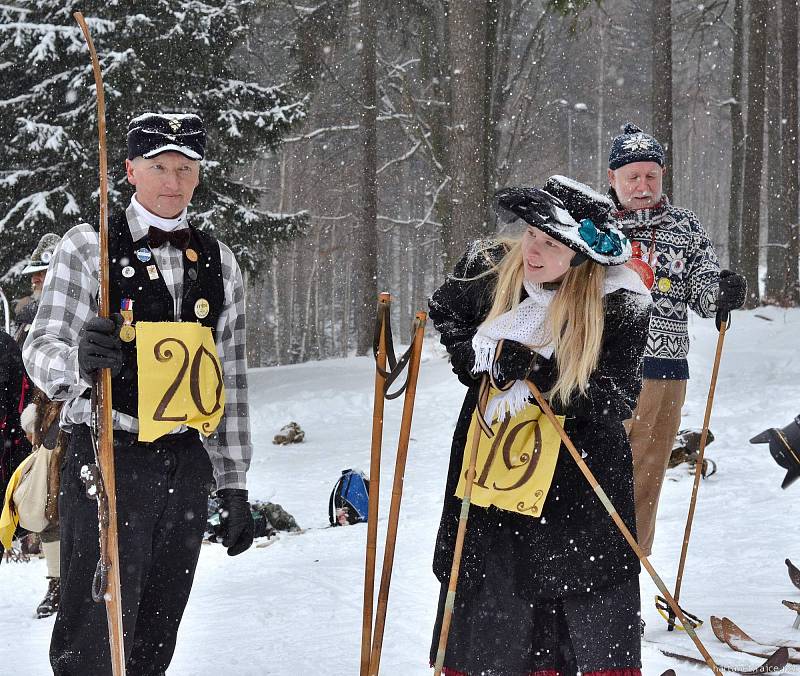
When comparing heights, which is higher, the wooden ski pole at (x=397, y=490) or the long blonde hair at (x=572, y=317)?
the long blonde hair at (x=572, y=317)

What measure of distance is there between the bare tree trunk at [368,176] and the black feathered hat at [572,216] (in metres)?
14.3

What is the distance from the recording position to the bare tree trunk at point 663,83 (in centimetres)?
1341

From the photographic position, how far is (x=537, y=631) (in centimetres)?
264

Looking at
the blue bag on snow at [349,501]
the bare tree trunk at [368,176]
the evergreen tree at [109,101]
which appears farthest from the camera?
the bare tree trunk at [368,176]

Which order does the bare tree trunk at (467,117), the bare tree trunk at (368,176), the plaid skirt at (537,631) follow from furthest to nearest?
the bare tree trunk at (368,176) < the bare tree trunk at (467,117) < the plaid skirt at (537,631)

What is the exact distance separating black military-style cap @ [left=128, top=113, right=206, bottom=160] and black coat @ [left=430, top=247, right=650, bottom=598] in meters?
1.04

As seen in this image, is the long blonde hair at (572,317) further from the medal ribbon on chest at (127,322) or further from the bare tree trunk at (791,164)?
the bare tree trunk at (791,164)

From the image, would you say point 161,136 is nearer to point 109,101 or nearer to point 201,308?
point 201,308

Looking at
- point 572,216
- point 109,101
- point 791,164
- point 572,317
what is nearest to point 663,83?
point 791,164

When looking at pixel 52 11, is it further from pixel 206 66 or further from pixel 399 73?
pixel 399 73

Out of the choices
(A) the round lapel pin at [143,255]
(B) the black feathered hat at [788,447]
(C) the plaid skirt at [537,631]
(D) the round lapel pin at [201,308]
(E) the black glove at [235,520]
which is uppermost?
(A) the round lapel pin at [143,255]

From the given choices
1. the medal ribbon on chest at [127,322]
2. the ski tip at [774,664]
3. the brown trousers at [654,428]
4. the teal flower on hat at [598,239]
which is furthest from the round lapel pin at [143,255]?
the ski tip at [774,664]

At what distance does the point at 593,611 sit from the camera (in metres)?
2.57

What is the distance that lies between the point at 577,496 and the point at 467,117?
9190mm
